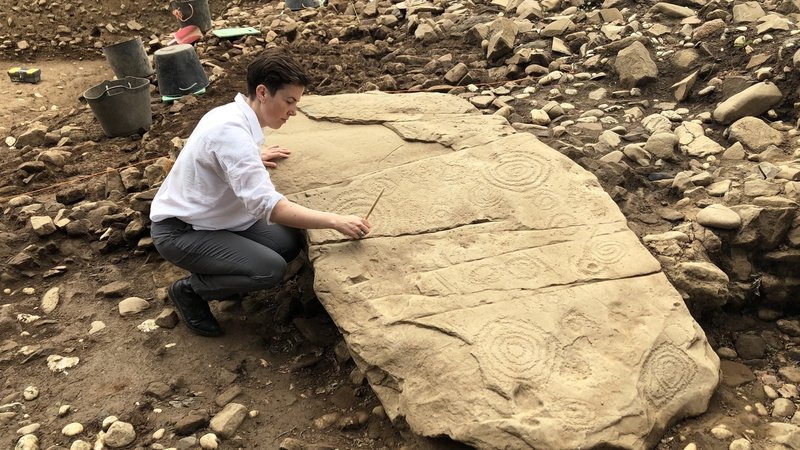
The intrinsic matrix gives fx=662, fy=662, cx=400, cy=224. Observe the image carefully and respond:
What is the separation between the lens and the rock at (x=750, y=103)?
4.20 metres

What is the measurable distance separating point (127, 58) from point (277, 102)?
4.49 meters

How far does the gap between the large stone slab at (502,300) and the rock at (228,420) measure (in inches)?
22.9

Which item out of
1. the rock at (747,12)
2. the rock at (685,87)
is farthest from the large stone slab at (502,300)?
the rock at (747,12)

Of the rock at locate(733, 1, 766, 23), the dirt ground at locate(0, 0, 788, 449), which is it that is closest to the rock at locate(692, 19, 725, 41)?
the rock at locate(733, 1, 766, 23)

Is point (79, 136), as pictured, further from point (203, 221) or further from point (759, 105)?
point (759, 105)

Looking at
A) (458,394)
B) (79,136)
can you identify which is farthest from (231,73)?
(458,394)

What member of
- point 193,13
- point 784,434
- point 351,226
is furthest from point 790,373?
point 193,13

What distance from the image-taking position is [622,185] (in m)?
3.74

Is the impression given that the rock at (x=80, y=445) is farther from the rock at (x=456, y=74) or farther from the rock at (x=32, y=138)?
the rock at (x=456, y=74)

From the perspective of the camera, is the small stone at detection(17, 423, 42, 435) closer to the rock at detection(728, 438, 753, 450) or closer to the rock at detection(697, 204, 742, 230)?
the rock at detection(728, 438, 753, 450)

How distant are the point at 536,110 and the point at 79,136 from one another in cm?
377

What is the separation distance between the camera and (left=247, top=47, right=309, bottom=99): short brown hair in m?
2.72

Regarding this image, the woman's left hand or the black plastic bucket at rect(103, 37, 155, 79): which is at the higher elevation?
the woman's left hand

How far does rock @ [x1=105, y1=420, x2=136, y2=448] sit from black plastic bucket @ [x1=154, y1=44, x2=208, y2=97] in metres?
4.05
